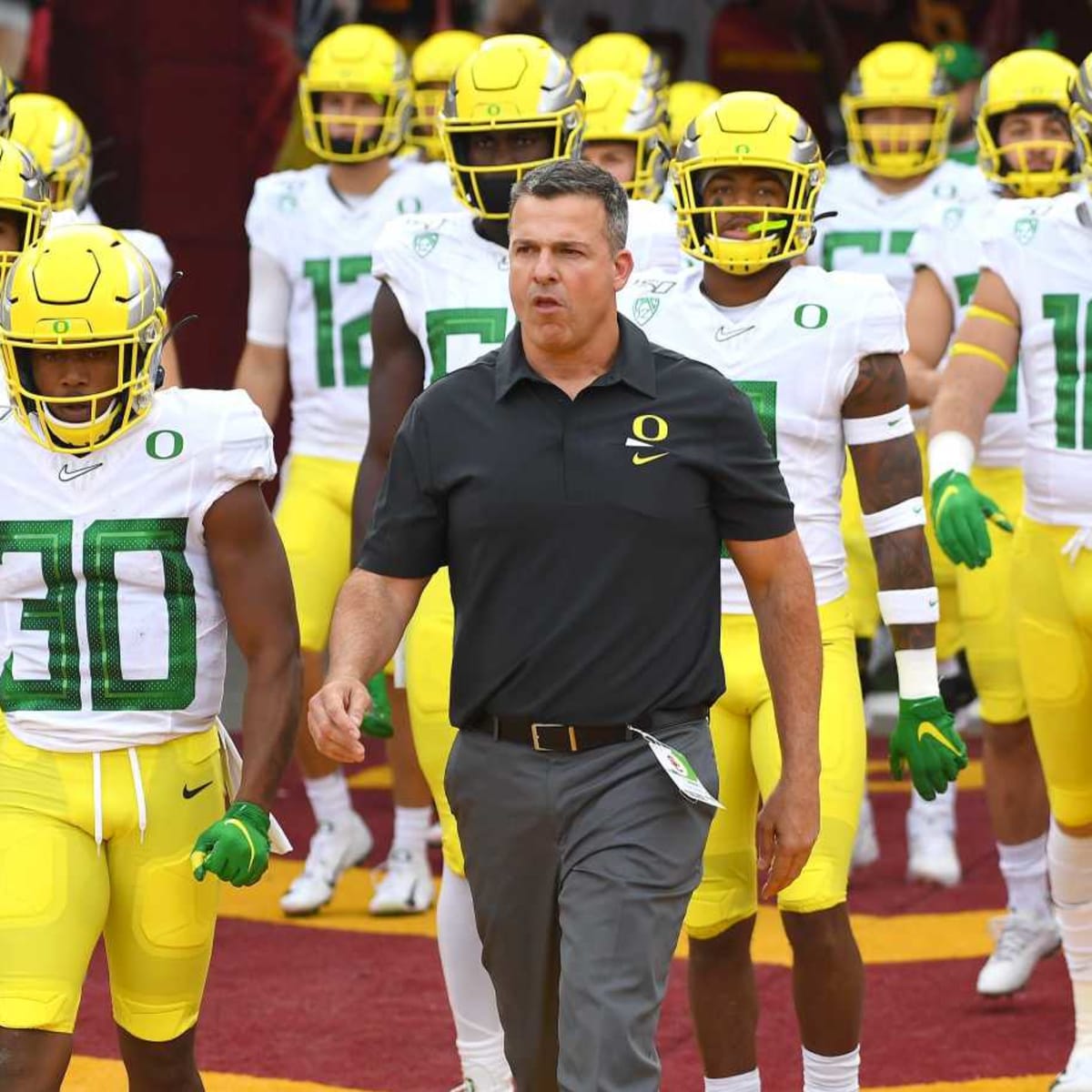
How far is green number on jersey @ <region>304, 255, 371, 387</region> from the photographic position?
25.6 feet

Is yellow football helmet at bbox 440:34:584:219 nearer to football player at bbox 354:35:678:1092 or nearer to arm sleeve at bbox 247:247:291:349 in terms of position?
football player at bbox 354:35:678:1092

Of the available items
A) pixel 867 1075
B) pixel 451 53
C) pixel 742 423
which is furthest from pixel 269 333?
pixel 742 423

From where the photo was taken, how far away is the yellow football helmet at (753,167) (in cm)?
530

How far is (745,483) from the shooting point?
14.3ft

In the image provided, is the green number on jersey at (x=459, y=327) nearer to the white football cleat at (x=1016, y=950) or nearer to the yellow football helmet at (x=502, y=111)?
the yellow football helmet at (x=502, y=111)

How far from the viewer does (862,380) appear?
5219 millimetres

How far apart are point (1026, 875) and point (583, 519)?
2.97 metres

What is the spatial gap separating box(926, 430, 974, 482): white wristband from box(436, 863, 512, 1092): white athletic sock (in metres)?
1.34

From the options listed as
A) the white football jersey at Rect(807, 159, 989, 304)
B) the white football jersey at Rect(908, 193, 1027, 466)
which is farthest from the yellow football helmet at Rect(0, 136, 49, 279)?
the white football jersey at Rect(807, 159, 989, 304)

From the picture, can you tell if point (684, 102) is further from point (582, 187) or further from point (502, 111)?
point (582, 187)

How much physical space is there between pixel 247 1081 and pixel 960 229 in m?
3.10

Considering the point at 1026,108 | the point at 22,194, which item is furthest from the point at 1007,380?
the point at 22,194

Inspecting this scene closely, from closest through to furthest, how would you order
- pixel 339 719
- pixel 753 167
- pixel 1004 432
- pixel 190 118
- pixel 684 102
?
pixel 339 719 < pixel 753 167 < pixel 1004 432 < pixel 684 102 < pixel 190 118

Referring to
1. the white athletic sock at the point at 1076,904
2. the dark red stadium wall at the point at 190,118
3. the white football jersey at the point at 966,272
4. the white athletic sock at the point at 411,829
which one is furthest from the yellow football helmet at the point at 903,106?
the white athletic sock at the point at 1076,904
